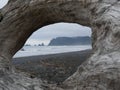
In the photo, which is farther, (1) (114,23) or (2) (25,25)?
(2) (25,25)

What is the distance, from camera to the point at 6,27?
257 inches

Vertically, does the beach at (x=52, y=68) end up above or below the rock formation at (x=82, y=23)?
below

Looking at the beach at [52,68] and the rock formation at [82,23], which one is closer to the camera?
the rock formation at [82,23]

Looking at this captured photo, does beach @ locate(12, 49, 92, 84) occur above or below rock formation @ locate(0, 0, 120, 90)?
below

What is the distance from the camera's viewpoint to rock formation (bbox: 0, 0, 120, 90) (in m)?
4.21

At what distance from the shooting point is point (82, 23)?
18.8ft

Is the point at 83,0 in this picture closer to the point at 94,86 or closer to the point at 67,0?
the point at 67,0

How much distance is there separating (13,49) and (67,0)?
183 cm

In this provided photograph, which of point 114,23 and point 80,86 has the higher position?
point 114,23

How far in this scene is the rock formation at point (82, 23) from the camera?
4215 mm

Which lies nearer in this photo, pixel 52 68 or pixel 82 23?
pixel 82 23

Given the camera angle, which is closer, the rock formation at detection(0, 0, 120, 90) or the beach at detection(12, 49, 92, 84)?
the rock formation at detection(0, 0, 120, 90)

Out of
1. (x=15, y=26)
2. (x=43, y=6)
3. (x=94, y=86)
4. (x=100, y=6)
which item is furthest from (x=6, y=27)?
(x=94, y=86)

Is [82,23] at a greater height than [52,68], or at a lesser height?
greater
